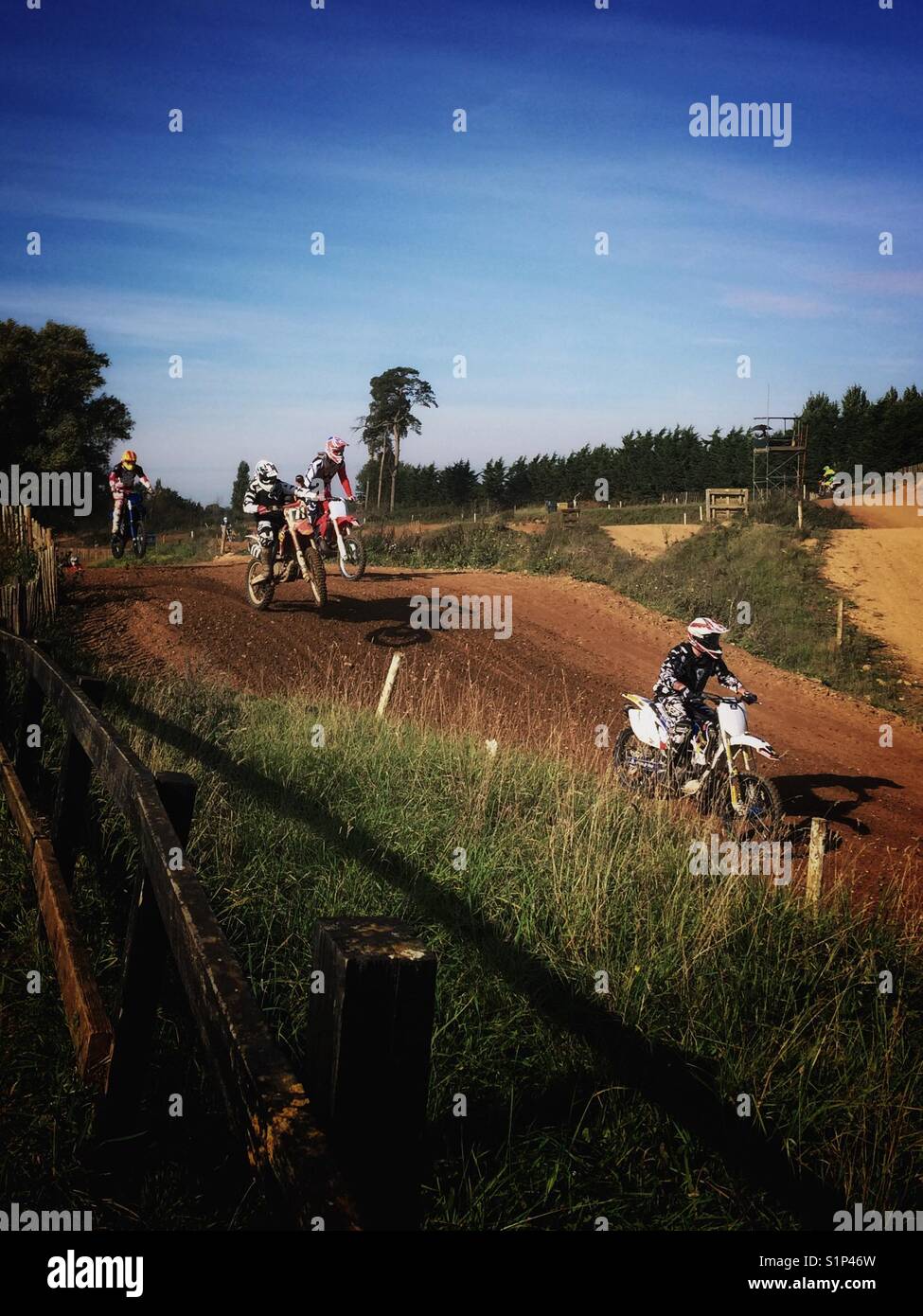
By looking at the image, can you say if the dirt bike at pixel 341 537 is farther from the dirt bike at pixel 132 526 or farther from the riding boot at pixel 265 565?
the dirt bike at pixel 132 526

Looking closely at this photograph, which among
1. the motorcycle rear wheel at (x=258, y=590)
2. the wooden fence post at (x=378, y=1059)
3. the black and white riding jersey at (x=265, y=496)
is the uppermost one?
the black and white riding jersey at (x=265, y=496)

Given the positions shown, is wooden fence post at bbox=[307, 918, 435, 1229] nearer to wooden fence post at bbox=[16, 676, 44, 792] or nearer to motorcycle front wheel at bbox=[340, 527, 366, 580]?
wooden fence post at bbox=[16, 676, 44, 792]

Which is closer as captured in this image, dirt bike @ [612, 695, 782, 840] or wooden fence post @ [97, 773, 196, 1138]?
wooden fence post @ [97, 773, 196, 1138]

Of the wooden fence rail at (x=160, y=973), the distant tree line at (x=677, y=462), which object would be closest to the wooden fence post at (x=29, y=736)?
the wooden fence rail at (x=160, y=973)

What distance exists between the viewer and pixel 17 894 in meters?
3.91

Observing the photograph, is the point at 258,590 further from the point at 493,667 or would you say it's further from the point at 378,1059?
the point at 378,1059

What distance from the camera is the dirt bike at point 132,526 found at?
19047 mm

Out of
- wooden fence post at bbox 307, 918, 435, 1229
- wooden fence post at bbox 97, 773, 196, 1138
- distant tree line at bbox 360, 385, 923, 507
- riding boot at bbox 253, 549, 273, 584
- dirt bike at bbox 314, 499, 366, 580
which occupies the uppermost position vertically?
distant tree line at bbox 360, 385, 923, 507

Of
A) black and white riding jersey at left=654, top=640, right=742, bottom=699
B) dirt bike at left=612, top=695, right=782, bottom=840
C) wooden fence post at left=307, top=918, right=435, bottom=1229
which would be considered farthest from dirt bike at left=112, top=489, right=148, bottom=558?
wooden fence post at left=307, top=918, right=435, bottom=1229

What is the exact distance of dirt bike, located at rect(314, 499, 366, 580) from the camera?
13797 millimetres

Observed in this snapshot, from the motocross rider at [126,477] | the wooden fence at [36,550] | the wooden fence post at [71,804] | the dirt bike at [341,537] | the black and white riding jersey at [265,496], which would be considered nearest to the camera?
the wooden fence post at [71,804]

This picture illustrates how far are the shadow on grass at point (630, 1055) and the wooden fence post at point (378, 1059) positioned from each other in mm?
2121

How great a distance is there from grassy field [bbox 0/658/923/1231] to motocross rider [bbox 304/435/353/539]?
776cm
